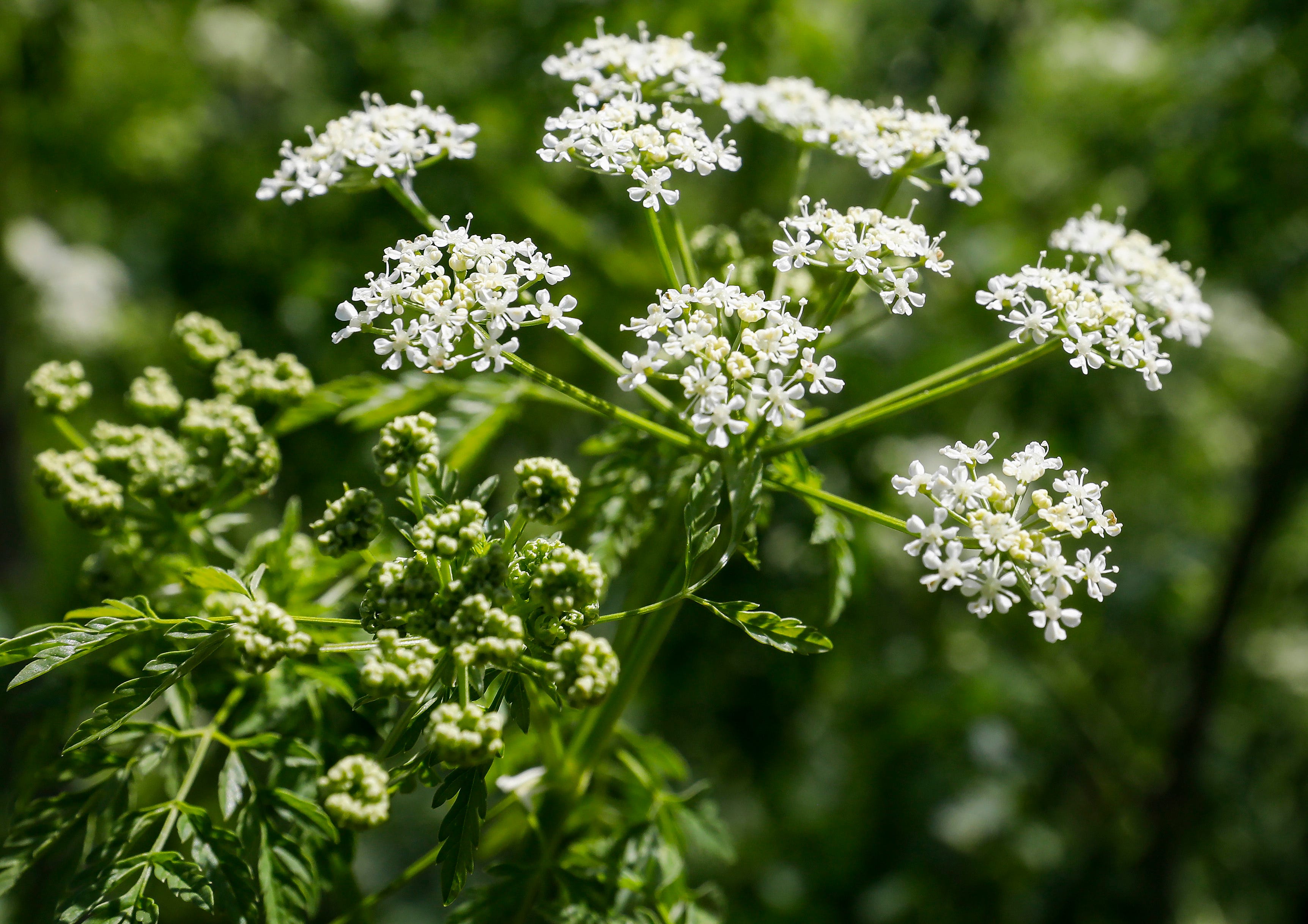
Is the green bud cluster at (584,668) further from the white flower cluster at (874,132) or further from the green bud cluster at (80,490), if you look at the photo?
the white flower cluster at (874,132)

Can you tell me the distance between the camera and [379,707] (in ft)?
8.67

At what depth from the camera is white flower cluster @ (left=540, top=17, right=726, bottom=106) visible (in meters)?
2.90

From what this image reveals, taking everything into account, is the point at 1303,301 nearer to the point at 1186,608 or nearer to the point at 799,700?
the point at 1186,608

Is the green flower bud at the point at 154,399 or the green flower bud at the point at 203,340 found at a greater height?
the green flower bud at the point at 203,340

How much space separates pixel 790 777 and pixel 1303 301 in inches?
190

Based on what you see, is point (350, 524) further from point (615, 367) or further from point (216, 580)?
point (615, 367)

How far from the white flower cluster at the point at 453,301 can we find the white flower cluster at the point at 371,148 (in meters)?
0.58

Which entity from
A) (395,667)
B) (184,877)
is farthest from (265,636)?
(184,877)

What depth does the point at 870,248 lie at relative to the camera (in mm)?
2459

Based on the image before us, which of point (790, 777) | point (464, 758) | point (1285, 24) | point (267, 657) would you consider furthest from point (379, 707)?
point (1285, 24)

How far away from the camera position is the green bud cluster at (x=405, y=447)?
2.20 meters

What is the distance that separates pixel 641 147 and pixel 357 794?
70.8 inches

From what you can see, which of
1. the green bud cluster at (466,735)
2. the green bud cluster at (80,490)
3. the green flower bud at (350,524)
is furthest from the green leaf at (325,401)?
the green bud cluster at (466,735)

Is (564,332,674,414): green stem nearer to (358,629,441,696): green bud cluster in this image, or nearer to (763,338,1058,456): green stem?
(763,338,1058,456): green stem
